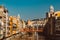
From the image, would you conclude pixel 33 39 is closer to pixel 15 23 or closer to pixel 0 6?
pixel 0 6

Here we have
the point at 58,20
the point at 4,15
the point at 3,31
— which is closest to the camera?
the point at 58,20

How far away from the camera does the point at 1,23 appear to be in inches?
918

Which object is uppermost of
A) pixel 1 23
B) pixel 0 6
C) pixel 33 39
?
pixel 0 6

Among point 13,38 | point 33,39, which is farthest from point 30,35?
point 13,38

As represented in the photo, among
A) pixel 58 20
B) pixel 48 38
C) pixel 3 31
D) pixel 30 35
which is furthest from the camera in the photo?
pixel 3 31

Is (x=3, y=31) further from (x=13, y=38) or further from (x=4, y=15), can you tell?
(x=13, y=38)

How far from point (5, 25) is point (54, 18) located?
32.3 ft

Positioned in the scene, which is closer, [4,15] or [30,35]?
[30,35]

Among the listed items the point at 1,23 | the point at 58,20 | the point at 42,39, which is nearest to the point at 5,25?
the point at 1,23

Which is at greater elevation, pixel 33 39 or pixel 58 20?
pixel 58 20

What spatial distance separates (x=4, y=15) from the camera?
80.0 feet

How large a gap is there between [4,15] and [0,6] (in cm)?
179

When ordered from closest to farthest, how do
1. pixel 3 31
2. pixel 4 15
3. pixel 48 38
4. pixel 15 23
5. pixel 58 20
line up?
pixel 48 38 → pixel 58 20 → pixel 3 31 → pixel 4 15 → pixel 15 23

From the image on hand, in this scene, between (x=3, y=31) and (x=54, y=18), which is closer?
(x=54, y=18)
